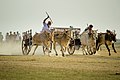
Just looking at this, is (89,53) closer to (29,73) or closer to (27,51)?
(27,51)

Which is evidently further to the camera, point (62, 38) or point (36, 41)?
point (36, 41)

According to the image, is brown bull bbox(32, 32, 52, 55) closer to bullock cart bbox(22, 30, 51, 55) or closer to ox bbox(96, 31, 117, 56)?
bullock cart bbox(22, 30, 51, 55)

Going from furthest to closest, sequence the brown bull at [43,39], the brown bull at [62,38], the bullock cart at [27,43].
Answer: the bullock cart at [27,43]
the brown bull at [62,38]
the brown bull at [43,39]

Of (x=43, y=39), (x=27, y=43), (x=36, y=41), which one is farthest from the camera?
(x=27, y=43)

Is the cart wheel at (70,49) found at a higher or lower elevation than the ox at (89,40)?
lower

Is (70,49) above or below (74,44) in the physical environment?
below

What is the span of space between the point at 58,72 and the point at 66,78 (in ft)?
8.04

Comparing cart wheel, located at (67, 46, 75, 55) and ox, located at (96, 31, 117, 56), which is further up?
ox, located at (96, 31, 117, 56)

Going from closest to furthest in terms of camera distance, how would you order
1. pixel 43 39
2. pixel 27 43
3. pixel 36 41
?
1. pixel 43 39
2. pixel 36 41
3. pixel 27 43

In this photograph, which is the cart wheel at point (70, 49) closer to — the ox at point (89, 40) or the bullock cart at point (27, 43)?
the ox at point (89, 40)

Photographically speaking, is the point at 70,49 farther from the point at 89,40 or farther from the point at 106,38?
the point at 106,38

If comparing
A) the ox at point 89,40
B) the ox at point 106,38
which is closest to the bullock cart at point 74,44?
the ox at point 89,40

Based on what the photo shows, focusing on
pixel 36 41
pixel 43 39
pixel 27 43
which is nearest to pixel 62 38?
pixel 43 39

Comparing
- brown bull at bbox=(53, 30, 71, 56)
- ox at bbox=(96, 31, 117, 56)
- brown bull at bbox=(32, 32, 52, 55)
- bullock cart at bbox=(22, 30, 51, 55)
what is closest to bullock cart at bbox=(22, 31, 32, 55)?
bullock cart at bbox=(22, 30, 51, 55)
